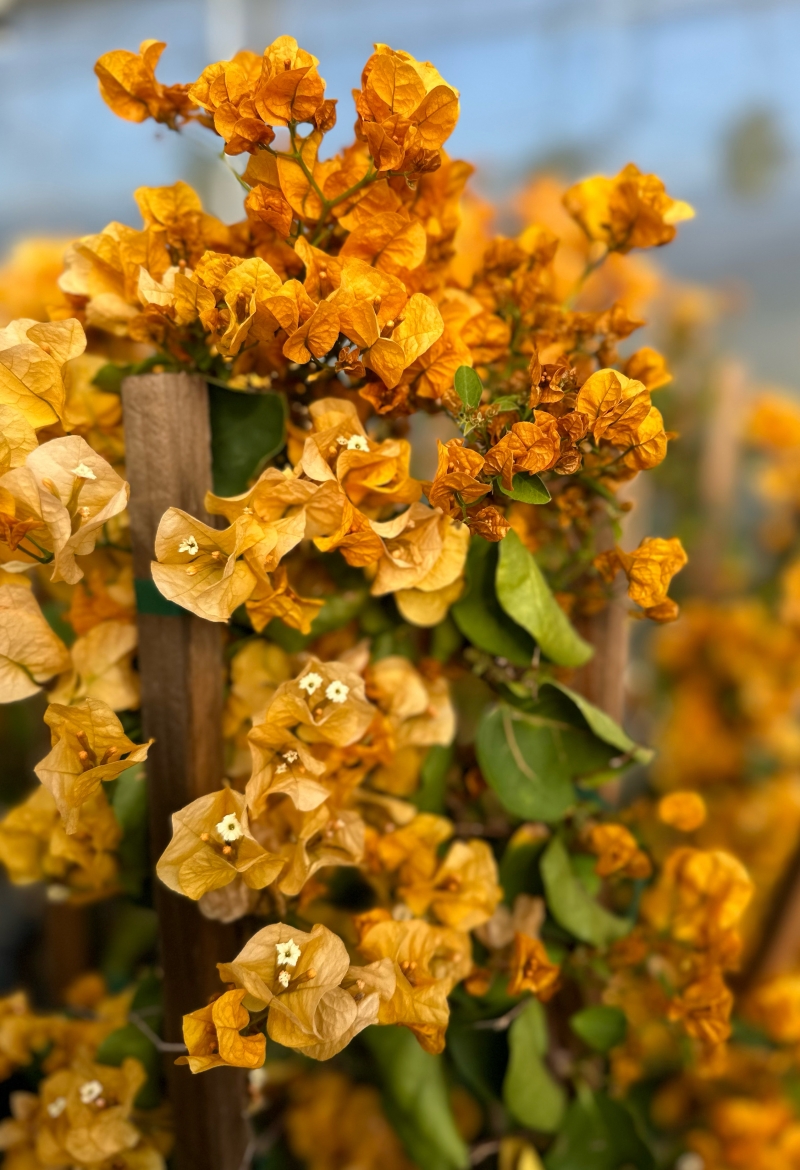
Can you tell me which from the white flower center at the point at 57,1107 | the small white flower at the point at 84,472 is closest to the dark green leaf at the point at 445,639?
the small white flower at the point at 84,472

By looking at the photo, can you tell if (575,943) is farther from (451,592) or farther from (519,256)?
(519,256)

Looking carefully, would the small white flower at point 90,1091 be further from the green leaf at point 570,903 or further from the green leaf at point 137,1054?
the green leaf at point 570,903

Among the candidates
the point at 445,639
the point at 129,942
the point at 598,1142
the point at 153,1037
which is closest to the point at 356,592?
the point at 445,639

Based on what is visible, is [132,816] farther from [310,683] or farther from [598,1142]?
[598,1142]

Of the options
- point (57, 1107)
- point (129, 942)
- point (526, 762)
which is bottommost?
point (129, 942)

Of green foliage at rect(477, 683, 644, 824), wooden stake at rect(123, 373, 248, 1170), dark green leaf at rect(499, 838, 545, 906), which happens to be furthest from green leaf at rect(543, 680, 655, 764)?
wooden stake at rect(123, 373, 248, 1170)

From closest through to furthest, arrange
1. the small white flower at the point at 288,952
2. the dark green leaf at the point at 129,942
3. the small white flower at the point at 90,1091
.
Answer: the small white flower at the point at 288,952 < the small white flower at the point at 90,1091 < the dark green leaf at the point at 129,942

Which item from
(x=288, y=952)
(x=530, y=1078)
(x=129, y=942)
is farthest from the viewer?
(x=129, y=942)
